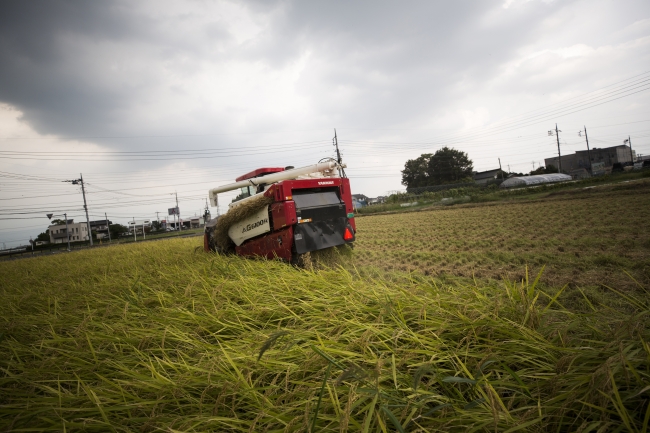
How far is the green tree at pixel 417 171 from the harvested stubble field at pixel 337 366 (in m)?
58.9

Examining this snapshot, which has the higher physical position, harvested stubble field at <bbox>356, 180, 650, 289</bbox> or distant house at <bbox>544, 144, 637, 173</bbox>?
distant house at <bbox>544, 144, 637, 173</bbox>

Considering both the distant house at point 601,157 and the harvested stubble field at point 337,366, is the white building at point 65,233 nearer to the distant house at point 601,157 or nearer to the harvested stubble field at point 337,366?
the harvested stubble field at point 337,366

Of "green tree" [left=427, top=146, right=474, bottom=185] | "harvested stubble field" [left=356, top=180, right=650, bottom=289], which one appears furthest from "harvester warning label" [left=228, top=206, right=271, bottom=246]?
"green tree" [left=427, top=146, right=474, bottom=185]

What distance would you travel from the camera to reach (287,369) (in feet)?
4.66

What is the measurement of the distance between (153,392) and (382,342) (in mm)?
1228

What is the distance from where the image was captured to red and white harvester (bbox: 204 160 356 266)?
5156 millimetres

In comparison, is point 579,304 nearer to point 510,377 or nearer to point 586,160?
point 510,377

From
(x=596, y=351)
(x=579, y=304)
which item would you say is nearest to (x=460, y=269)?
(x=579, y=304)

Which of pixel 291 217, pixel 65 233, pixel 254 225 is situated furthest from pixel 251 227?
pixel 65 233

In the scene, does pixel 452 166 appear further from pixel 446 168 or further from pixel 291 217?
pixel 291 217

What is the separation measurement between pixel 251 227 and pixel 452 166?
5489 cm

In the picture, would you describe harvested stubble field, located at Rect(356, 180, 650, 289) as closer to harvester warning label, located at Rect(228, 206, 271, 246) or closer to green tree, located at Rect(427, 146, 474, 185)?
harvester warning label, located at Rect(228, 206, 271, 246)

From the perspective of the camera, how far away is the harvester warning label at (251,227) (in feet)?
18.5

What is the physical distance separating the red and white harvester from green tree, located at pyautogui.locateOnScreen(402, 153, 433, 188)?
55.0 meters
